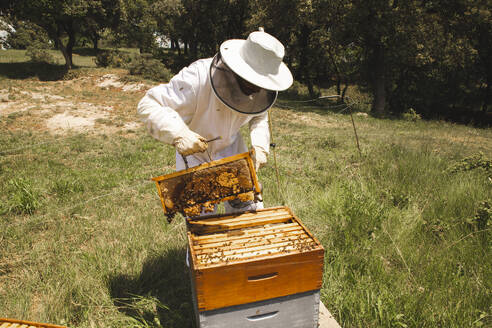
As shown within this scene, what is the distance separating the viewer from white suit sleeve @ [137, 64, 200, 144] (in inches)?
81.6

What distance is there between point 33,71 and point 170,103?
1780cm

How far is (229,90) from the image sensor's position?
216cm

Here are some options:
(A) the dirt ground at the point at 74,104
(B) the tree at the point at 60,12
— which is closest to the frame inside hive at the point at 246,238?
(A) the dirt ground at the point at 74,104

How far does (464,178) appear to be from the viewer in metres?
4.10

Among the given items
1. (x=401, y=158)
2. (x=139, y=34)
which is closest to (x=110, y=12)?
(x=139, y=34)

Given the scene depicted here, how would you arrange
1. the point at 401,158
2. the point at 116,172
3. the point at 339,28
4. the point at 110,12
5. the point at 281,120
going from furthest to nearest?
the point at 110,12, the point at 339,28, the point at 281,120, the point at 116,172, the point at 401,158

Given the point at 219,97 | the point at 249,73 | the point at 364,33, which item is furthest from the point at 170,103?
the point at 364,33

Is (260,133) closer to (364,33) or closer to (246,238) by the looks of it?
(246,238)

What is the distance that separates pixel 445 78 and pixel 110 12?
19.6m

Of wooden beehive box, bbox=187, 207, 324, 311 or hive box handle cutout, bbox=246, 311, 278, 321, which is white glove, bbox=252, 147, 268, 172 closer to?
wooden beehive box, bbox=187, 207, 324, 311

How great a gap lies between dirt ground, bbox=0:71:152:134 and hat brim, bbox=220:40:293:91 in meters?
7.29

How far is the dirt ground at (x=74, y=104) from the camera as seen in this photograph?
8.94m

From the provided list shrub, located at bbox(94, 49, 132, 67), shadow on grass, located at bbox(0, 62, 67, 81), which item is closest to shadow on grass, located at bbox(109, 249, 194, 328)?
shadow on grass, located at bbox(0, 62, 67, 81)

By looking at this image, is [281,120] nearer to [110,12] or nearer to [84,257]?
[84,257]
